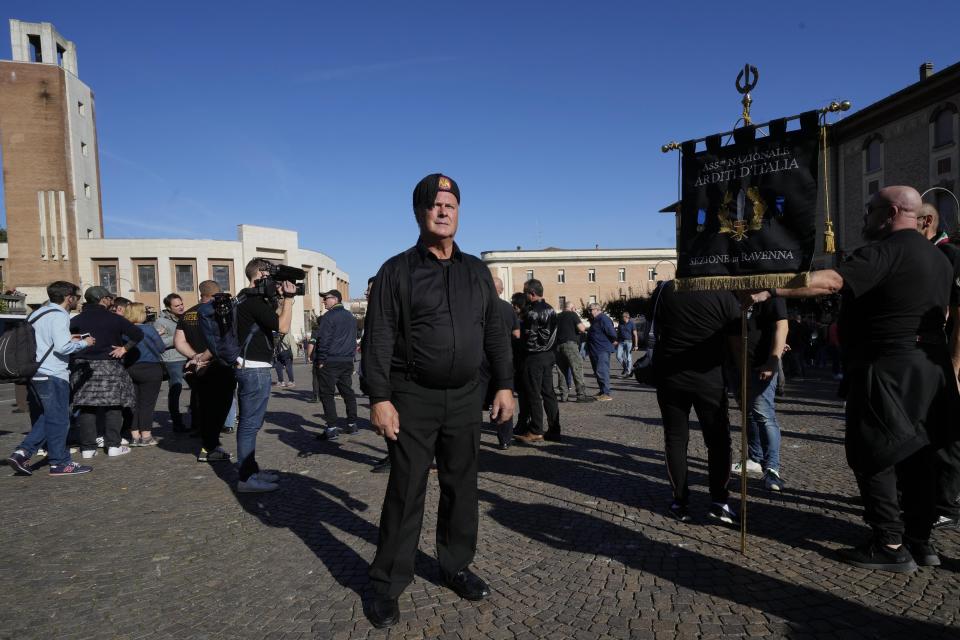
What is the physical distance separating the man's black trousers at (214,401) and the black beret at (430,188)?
4.60m

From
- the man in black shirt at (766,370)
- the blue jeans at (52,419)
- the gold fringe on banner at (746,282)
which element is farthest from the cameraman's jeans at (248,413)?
the man in black shirt at (766,370)

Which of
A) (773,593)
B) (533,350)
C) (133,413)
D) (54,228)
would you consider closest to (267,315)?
(533,350)

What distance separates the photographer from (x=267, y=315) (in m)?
5.29

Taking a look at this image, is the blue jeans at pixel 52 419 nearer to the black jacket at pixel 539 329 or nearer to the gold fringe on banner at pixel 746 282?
the black jacket at pixel 539 329

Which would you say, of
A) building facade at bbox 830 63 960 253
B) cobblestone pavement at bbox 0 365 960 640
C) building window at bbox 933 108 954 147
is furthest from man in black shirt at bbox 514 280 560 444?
building window at bbox 933 108 954 147

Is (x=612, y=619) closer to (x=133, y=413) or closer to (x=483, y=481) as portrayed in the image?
(x=483, y=481)

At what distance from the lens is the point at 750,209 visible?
367 cm

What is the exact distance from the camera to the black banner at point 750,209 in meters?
3.45

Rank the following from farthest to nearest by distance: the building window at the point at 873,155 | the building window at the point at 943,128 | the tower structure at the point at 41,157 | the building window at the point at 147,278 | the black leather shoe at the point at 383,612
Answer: the building window at the point at 147,278, the tower structure at the point at 41,157, the building window at the point at 873,155, the building window at the point at 943,128, the black leather shoe at the point at 383,612

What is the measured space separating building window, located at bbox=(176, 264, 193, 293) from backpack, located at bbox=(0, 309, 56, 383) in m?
54.7

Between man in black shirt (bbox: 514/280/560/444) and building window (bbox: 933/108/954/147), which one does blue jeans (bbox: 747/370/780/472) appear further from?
building window (bbox: 933/108/954/147)

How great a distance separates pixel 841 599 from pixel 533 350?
4658 millimetres

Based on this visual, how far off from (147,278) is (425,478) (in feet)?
198

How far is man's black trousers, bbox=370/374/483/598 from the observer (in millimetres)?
2941
